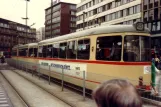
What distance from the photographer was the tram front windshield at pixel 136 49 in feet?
43.0

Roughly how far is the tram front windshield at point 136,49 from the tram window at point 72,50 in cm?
406

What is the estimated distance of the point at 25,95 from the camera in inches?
621

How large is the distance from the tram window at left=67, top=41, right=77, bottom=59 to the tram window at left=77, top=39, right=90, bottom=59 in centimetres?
61

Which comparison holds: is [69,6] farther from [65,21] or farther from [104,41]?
[104,41]

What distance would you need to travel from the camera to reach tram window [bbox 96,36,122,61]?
521 inches

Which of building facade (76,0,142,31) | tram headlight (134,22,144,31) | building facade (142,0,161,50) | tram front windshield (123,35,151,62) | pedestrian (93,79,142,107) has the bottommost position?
pedestrian (93,79,142,107)

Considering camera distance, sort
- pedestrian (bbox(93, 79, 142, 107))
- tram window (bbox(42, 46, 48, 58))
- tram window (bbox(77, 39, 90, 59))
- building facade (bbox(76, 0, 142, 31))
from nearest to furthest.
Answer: pedestrian (bbox(93, 79, 142, 107)) → tram window (bbox(77, 39, 90, 59)) → tram window (bbox(42, 46, 48, 58)) → building facade (bbox(76, 0, 142, 31))

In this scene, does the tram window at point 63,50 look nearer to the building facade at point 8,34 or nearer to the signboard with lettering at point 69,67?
the signboard with lettering at point 69,67

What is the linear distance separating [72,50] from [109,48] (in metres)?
3.86

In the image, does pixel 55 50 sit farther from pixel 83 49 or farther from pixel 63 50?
pixel 83 49

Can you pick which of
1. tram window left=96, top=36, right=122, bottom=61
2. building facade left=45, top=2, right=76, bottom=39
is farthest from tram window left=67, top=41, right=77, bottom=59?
building facade left=45, top=2, right=76, bottom=39

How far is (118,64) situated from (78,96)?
3.51m

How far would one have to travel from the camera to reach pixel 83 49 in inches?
604

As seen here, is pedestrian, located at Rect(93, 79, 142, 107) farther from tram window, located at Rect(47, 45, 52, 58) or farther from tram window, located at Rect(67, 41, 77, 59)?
tram window, located at Rect(47, 45, 52, 58)
